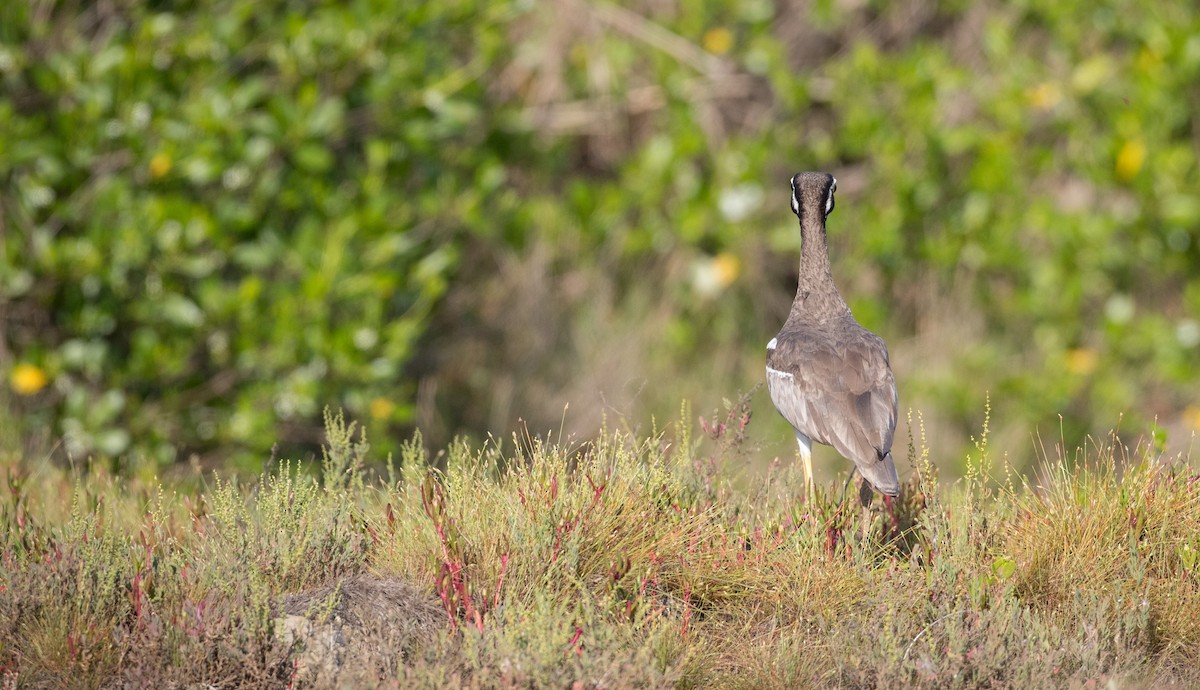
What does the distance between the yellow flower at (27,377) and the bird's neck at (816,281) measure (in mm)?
4135

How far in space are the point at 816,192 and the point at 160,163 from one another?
365 centimetres

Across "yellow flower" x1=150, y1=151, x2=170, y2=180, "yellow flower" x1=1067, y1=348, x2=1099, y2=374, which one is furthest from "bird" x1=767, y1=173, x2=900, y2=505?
"yellow flower" x1=1067, y1=348, x2=1099, y2=374

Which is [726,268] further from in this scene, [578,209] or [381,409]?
[381,409]

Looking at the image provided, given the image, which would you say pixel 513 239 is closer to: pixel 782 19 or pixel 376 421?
pixel 376 421

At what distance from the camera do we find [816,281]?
592cm

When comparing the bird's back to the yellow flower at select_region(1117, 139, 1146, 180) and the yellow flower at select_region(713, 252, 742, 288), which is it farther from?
the yellow flower at select_region(1117, 139, 1146, 180)

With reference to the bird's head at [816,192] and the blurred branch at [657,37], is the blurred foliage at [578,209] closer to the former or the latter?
the blurred branch at [657,37]

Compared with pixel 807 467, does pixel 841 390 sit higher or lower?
higher

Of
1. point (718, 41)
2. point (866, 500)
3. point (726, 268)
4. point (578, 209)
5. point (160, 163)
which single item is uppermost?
point (718, 41)

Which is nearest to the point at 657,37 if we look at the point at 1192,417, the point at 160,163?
the point at 160,163

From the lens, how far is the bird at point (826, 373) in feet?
16.5

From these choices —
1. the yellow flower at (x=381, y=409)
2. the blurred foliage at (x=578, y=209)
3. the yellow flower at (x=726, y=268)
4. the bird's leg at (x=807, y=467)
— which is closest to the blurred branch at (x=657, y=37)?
the blurred foliage at (x=578, y=209)

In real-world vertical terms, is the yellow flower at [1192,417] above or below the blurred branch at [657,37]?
below

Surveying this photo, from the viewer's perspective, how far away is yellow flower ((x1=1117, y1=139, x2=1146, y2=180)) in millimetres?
9312
